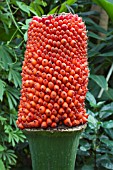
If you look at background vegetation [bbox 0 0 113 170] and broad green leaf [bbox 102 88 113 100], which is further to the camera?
broad green leaf [bbox 102 88 113 100]

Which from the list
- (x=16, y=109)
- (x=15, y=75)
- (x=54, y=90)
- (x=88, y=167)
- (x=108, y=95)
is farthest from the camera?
(x=108, y=95)

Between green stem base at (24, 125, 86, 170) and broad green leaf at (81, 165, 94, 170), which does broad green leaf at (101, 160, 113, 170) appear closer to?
broad green leaf at (81, 165, 94, 170)

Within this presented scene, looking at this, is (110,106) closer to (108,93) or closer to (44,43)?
(108,93)

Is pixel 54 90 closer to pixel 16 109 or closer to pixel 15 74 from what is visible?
pixel 15 74

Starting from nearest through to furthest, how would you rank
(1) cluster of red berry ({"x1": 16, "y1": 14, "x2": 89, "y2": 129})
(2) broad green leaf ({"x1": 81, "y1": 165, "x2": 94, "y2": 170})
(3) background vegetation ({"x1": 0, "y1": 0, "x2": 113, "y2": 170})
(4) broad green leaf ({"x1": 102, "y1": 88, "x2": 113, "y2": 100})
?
(1) cluster of red berry ({"x1": 16, "y1": 14, "x2": 89, "y2": 129}) → (3) background vegetation ({"x1": 0, "y1": 0, "x2": 113, "y2": 170}) → (2) broad green leaf ({"x1": 81, "y1": 165, "x2": 94, "y2": 170}) → (4) broad green leaf ({"x1": 102, "y1": 88, "x2": 113, "y2": 100})

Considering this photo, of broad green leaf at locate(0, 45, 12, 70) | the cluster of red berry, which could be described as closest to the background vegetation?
broad green leaf at locate(0, 45, 12, 70)

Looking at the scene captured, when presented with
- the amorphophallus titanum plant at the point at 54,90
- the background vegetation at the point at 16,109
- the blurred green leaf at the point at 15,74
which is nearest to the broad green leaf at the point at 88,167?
the background vegetation at the point at 16,109

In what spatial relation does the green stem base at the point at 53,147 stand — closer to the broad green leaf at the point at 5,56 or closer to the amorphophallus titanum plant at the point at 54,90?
the amorphophallus titanum plant at the point at 54,90

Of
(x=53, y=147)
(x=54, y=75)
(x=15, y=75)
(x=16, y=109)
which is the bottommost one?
(x=16, y=109)

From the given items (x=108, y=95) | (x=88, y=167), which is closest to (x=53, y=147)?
(x=88, y=167)

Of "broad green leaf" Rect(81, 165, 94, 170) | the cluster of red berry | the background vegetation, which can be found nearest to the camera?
the cluster of red berry
